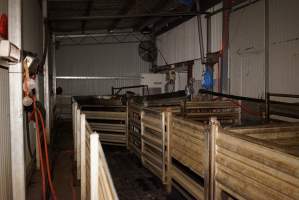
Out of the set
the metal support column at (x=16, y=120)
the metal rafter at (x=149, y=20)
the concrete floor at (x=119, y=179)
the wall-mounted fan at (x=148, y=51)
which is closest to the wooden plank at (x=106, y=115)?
the concrete floor at (x=119, y=179)

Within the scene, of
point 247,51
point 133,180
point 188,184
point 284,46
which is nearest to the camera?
point 188,184

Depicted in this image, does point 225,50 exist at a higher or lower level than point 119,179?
higher

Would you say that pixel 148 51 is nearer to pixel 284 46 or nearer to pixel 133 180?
pixel 284 46

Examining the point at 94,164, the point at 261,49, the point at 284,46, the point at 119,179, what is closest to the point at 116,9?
the point at 261,49

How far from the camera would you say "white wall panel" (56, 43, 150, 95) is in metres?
13.4

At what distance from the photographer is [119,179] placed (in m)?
4.78

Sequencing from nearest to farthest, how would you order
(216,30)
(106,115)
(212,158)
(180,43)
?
(212,158), (106,115), (216,30), (180,43)

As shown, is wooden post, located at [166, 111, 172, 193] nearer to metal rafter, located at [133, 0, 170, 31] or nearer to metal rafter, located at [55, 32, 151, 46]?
metal rafter, located at [133, 0, 170, 31]

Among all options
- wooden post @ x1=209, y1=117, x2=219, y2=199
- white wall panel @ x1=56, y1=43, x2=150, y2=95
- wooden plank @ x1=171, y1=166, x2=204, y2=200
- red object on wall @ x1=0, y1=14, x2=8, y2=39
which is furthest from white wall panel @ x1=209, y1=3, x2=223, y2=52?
white wall panel @ x1=56, y1=43, x2=150, y2=95

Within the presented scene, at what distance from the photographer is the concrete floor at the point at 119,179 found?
13.2 ft

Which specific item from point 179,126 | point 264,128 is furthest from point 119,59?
point 264,128

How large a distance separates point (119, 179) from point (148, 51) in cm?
885

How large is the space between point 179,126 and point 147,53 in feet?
32.2

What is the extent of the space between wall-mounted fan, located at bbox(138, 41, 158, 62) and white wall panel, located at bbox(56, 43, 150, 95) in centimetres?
53
